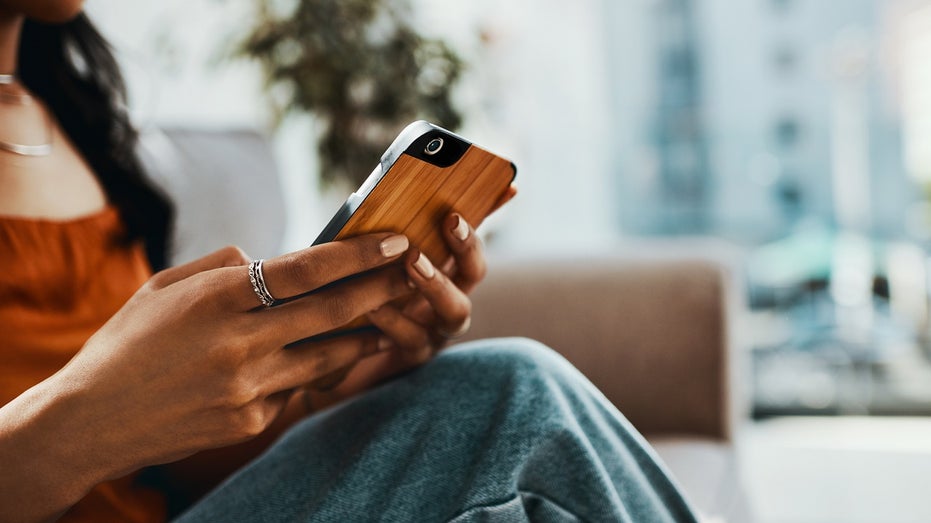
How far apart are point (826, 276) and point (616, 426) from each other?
1877mm

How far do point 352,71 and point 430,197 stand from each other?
1230 millimetres

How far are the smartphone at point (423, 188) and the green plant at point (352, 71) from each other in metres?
1.17

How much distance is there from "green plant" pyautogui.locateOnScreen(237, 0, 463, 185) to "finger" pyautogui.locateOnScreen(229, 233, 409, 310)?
1272mm

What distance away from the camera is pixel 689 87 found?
2344 millimetres

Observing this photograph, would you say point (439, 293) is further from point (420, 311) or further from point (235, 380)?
point (235, 380)

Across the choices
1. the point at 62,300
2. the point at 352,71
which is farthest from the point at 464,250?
the point at 352,71

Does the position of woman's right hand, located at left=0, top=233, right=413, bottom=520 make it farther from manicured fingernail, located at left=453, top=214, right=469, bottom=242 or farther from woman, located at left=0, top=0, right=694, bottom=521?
manicured fingernail, located at left=453, top=214, right=469, bottom=242

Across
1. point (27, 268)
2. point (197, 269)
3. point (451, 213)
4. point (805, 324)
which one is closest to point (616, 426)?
point (451, 213)

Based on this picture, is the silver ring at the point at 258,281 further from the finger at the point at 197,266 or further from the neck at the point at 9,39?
the neck at the point at 9,39

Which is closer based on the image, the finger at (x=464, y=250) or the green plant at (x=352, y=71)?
the finger at (x=464, y=250)

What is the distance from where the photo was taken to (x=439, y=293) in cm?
61

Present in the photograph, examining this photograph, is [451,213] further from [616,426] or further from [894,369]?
[894,369]

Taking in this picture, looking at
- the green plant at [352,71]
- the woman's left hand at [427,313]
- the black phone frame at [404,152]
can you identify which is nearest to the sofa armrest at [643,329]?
the woman's left hand at [427,313]

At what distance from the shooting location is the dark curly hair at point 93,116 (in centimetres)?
83
